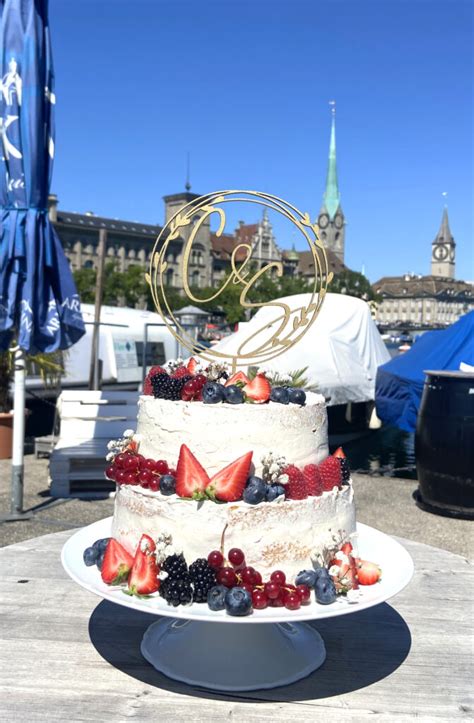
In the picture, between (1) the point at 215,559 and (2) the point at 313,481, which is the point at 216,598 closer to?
(1) the point at 215,559

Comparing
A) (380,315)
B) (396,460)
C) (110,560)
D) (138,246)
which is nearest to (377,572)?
(110,560)

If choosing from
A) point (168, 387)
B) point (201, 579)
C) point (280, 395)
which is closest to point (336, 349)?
point (280, 395)

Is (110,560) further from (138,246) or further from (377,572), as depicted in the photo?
(138,246)

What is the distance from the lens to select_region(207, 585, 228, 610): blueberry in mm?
3322

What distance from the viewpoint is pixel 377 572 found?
379cm

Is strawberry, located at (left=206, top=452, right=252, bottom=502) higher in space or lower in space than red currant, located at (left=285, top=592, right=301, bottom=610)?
higher

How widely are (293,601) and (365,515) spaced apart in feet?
18.3

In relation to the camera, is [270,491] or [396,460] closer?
[270,491]

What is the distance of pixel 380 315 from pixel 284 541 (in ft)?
631

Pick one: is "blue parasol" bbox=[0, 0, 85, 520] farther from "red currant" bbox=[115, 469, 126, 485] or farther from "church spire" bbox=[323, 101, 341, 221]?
"church spire" bbox=[323, 101, 341, 221]

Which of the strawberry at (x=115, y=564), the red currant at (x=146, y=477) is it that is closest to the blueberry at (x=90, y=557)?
the strawberry at (x=115, y=564)

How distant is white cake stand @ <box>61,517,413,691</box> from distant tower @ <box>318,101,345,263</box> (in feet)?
516

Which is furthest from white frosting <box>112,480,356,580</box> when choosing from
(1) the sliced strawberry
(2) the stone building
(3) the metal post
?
(2) the stone building

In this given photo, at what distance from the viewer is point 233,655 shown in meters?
3.92
